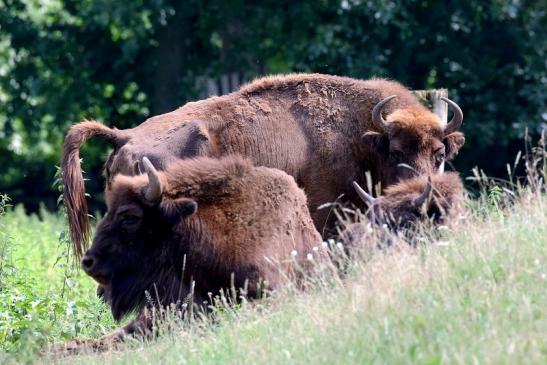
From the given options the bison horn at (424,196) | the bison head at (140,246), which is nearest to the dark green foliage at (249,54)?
the bison horn at (424,196)

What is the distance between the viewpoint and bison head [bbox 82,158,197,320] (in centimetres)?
846

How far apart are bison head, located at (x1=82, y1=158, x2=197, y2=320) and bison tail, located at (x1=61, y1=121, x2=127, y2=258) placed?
4.69ft

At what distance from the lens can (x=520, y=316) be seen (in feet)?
19.3

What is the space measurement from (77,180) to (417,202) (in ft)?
10.4

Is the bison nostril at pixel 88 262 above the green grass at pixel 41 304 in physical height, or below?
above

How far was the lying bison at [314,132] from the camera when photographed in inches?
420

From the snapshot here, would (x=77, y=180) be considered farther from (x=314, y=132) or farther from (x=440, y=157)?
(x=440, y=157)

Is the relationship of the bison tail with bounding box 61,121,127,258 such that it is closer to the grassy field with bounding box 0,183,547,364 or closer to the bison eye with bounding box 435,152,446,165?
the grassy field with bounding box 0,183,547,364

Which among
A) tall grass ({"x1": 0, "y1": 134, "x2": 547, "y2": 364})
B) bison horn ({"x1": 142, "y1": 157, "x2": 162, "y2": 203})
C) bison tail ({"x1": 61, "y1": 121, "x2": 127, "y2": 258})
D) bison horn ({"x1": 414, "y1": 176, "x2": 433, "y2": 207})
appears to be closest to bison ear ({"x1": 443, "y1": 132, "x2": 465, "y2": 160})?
bison horn ({"x1": 414, "y1": 176, "x2": 433, "y2": 207})

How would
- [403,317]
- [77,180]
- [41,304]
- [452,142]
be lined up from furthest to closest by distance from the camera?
[452,142]
[77,180]
[41,304]
[403,317]

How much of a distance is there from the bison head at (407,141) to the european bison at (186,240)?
95.5 inches

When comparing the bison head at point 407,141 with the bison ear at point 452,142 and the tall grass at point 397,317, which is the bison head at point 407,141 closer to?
the bison ear at point 452,142

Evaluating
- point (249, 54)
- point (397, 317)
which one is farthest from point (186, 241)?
point (249, 54)

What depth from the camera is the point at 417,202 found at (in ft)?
29.1
